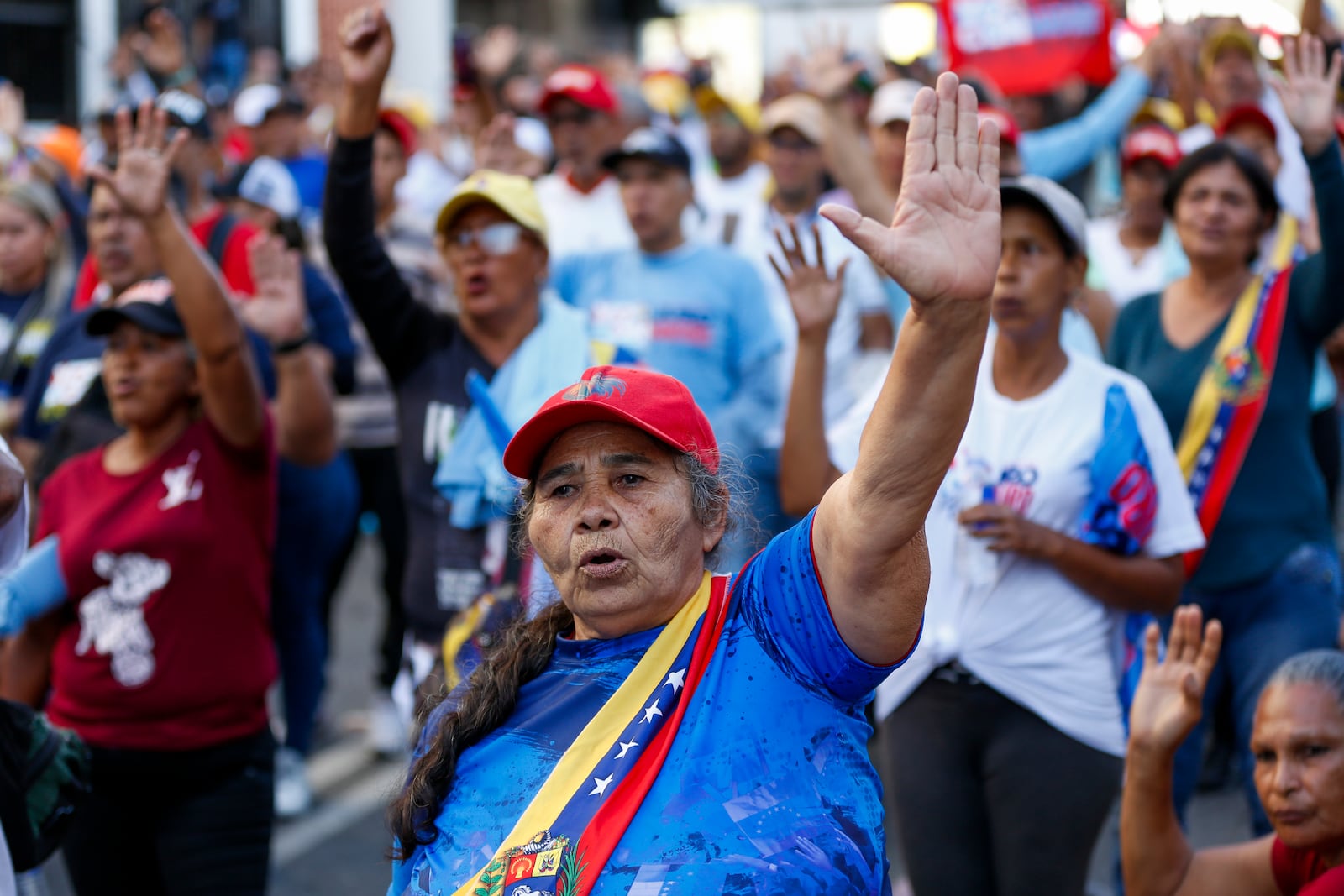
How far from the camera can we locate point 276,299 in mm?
4336

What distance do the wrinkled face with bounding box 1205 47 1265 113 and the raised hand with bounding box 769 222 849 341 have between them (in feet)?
11.3

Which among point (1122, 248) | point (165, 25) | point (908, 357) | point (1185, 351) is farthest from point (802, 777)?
point (165, 25)

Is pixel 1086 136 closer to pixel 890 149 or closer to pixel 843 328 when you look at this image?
pixel 890 149

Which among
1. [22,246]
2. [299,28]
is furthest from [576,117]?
[299,28]

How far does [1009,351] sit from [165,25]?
7.12 meters

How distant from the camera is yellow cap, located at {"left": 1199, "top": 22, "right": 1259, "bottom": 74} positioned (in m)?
6.57

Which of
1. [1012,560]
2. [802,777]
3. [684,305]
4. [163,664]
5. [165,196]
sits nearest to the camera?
[802,777]

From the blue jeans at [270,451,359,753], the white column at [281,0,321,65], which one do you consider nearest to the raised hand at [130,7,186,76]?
the blue jeans at [270,451,359,753]

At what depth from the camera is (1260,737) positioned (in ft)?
9.98

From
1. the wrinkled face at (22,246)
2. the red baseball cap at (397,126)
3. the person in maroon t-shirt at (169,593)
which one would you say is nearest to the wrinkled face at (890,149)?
the red baseball cap at (397,126)

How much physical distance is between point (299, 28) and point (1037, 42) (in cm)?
1389

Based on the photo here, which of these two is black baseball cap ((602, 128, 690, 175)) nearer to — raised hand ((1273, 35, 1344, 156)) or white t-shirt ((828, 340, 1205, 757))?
raised hand ((1273, 35, 1344, 156))

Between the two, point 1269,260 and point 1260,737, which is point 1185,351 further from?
point 1260,737

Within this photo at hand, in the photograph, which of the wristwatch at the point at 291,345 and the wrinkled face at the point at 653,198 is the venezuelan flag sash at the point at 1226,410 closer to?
the wrinkled face at the point at 653,198
